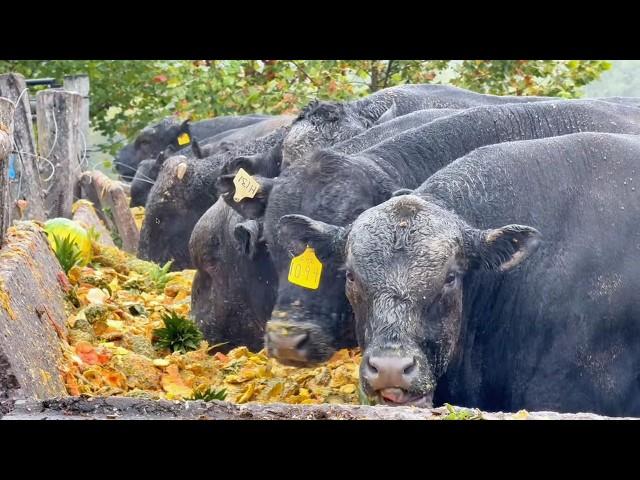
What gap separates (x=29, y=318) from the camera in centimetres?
665

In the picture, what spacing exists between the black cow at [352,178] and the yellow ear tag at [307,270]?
70 millimetres

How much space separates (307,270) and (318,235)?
310mm

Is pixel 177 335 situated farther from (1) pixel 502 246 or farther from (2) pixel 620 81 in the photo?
(2) pixel 620 81

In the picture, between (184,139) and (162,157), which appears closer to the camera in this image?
(162,157)

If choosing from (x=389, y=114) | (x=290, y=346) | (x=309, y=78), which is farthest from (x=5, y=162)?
(x=309, y=78)

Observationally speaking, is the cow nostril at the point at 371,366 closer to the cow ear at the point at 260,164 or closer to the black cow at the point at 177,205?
the cow ear at the point at 260,164

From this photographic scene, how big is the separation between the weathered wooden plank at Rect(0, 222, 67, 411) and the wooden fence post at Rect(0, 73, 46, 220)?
897 millimetres

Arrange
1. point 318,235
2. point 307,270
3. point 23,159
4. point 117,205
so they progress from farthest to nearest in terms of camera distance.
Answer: point 117,205 → point 23,159 → point 307,270 → point 318,235

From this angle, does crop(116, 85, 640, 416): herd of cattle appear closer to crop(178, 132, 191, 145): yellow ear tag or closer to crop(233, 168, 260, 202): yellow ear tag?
crop(233, 168, 260, 202): yellow ear tag

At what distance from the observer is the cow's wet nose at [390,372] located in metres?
5.75

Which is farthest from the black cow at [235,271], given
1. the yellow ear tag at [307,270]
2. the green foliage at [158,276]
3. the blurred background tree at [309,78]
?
the blurred background tree at [309,78]

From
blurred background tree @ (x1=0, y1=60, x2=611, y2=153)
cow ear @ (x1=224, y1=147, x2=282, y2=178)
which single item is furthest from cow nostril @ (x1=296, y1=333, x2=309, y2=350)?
blurred background tree @ (x1=0, y1=60, x2=611, y2=153)

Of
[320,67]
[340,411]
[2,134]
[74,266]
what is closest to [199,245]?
[74,266]

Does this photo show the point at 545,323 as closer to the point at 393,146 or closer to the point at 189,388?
the point at 393,146
